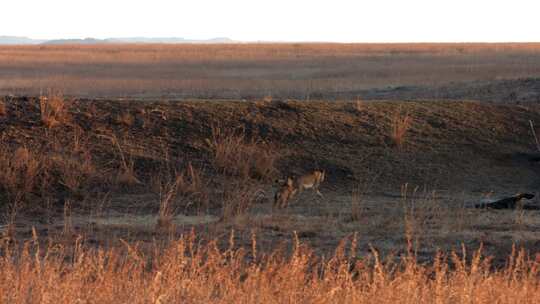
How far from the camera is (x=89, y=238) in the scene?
955 centimetres

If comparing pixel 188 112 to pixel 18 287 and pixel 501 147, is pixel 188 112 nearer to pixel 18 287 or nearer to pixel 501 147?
pixel 501 147

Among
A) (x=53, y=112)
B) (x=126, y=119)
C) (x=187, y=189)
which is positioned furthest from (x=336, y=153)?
(x=53, y=112)

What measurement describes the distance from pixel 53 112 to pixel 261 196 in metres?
4.10

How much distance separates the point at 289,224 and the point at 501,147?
21.8 feet

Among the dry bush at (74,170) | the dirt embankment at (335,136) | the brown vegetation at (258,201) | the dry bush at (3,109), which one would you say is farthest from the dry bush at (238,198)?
the dry bush at (3,109)

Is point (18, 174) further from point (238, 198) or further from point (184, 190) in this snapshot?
point (238, 198)

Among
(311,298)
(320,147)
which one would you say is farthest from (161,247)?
(320,147)

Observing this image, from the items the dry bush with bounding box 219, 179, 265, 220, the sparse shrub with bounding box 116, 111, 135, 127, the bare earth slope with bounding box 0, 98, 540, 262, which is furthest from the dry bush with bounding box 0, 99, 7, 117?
the dry bush with bounding box 219, 179, 265, 220

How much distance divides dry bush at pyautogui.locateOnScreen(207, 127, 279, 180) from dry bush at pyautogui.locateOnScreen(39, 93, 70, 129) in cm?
246

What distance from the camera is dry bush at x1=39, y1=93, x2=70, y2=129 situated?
1416cm

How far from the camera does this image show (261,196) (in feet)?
41.0

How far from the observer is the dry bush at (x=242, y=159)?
13.3 m

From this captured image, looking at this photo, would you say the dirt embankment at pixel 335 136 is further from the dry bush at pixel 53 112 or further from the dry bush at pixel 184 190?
the dry bush at pixel 184 190

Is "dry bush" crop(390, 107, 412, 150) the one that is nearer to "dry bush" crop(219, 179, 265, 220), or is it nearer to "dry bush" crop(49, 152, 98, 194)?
"dry bush" crop(219, 179, 265, 220)
